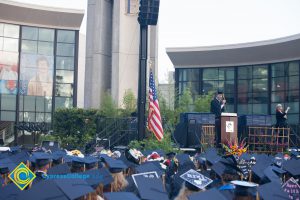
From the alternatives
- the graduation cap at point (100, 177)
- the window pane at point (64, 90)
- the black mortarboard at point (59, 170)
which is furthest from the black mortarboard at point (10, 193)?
the window pane at point (64, 90)

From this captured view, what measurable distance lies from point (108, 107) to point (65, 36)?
31.9 feet

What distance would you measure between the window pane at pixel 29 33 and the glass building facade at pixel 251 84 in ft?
34.4

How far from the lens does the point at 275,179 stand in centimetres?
749

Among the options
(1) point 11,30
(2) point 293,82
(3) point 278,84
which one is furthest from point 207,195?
(1) point 11,30

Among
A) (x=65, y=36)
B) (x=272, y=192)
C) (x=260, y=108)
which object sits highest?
(x=65, y=36)

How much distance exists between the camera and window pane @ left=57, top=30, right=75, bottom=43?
3547cm

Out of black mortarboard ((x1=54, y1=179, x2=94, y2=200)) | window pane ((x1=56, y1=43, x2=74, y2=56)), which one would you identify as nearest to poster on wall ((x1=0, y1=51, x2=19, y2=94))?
window pane ((x1=56, y1=43, x2=74, y2=56))

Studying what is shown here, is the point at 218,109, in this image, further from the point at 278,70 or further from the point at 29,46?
the point at 29,46

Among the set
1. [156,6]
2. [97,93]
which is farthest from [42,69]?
[156,6]

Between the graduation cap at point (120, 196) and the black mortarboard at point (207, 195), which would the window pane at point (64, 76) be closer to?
the black mortarboard at point (207, 195)

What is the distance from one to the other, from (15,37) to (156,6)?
2211cm

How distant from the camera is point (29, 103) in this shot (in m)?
34.5

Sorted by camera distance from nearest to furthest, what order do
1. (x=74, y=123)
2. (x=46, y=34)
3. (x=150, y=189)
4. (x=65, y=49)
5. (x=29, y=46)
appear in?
(x=150, y=189) → (x=74, y=123) → (x=29, y=46) → (x=46, y=34) → (x=65, y=49)

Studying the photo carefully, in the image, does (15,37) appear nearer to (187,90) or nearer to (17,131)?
(17,131)
